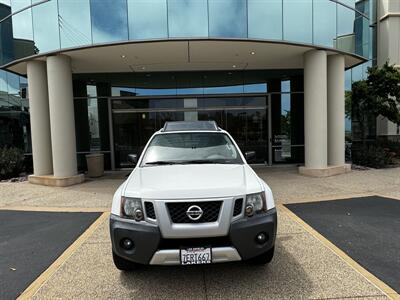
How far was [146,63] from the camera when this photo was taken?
12477 millimetres

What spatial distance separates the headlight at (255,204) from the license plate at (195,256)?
59 centimetres

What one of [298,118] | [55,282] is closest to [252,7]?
[298,118]

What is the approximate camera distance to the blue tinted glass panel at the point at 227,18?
9.63 meters

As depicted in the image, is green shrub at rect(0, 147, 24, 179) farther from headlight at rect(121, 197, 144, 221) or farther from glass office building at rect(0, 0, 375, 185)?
headlight at rect(121, 197, 144, 221)

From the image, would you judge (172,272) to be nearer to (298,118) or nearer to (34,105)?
(34,105)

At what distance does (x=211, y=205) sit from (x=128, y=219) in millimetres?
905

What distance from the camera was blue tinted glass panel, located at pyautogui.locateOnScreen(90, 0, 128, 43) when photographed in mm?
9688

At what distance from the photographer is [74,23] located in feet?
32.9

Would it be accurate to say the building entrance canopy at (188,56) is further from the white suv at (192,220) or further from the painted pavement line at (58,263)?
the white suv at (192,220)

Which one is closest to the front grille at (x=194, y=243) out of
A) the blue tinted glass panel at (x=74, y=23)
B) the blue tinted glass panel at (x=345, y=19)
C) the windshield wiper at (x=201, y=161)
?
the windshield wiper at (x=201, y=161)

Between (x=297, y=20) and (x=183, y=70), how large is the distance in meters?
5.37

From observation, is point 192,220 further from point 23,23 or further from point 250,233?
point 23,23

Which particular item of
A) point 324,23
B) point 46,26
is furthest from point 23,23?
point 324,23

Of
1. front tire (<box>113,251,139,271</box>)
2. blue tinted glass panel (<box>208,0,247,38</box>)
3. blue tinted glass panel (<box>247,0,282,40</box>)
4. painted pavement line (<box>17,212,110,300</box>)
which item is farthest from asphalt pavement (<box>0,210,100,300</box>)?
blue tinted glass panel (<box>247,0,282,40</box>)
